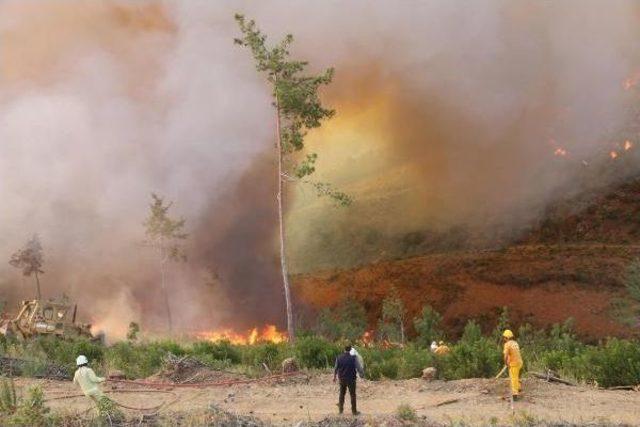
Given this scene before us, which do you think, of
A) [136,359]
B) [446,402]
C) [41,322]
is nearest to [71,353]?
[136,359]

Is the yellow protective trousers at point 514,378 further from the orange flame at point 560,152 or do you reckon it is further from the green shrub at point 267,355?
the orange flame at point 560,152

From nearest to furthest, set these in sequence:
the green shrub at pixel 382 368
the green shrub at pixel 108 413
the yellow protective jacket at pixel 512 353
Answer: the green shrub at pixel 108 413 → the yellow protective jacket at pixel 512 353 → the green shrub at pixel 382 368

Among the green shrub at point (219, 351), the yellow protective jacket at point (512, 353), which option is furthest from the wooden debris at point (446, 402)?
the green shrub at point (219, 351)

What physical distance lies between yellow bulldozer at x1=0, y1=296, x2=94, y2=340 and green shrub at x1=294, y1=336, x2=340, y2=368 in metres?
15.1

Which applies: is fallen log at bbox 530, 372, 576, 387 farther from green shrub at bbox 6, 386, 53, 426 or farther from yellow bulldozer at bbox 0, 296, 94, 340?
yellow bulldozer at bbox 0, 296, 94, 340

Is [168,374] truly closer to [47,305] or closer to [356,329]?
[47,305]

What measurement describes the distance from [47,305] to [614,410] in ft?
91.2

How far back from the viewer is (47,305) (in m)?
33.5

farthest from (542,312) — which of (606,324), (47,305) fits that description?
(47,305)

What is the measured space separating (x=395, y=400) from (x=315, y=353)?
23.3 feet

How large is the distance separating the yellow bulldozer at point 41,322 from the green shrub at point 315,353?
1505 centimetres

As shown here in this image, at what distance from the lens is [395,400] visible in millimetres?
17125

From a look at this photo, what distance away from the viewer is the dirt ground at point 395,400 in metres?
14.4

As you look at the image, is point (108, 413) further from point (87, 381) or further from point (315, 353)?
point (315, 353)
